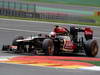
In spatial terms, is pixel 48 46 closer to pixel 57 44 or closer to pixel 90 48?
pixel 57 44

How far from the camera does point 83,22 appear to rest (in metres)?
36.3

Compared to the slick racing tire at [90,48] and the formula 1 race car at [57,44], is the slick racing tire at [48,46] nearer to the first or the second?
the formula 1 race car at [57,44]

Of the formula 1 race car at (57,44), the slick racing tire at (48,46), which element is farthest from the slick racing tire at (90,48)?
the slick racing tire at (48,46)

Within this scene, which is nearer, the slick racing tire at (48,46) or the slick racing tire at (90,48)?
the slick racing tire at (48,46)

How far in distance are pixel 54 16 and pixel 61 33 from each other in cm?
2181

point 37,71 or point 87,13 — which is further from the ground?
point 87,13

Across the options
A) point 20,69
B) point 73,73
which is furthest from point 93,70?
point 20,69

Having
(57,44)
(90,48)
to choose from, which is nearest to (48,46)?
(57,44)

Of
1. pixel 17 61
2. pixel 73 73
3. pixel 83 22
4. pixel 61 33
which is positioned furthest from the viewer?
pixel 83 22

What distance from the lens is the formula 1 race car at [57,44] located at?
14.7 m

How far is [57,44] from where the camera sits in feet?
49.9

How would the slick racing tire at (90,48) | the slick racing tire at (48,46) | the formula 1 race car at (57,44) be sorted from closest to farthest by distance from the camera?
1. the slick racing tire at (48,46)
2. the formula 1 race car at (57,44)
3. the slick racing tire at (90,48)

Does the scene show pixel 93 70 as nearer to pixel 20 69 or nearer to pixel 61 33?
pixel 20 69

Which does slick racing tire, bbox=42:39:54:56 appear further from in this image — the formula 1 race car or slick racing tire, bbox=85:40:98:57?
slick racing tire, bbox=85:40:98:57
